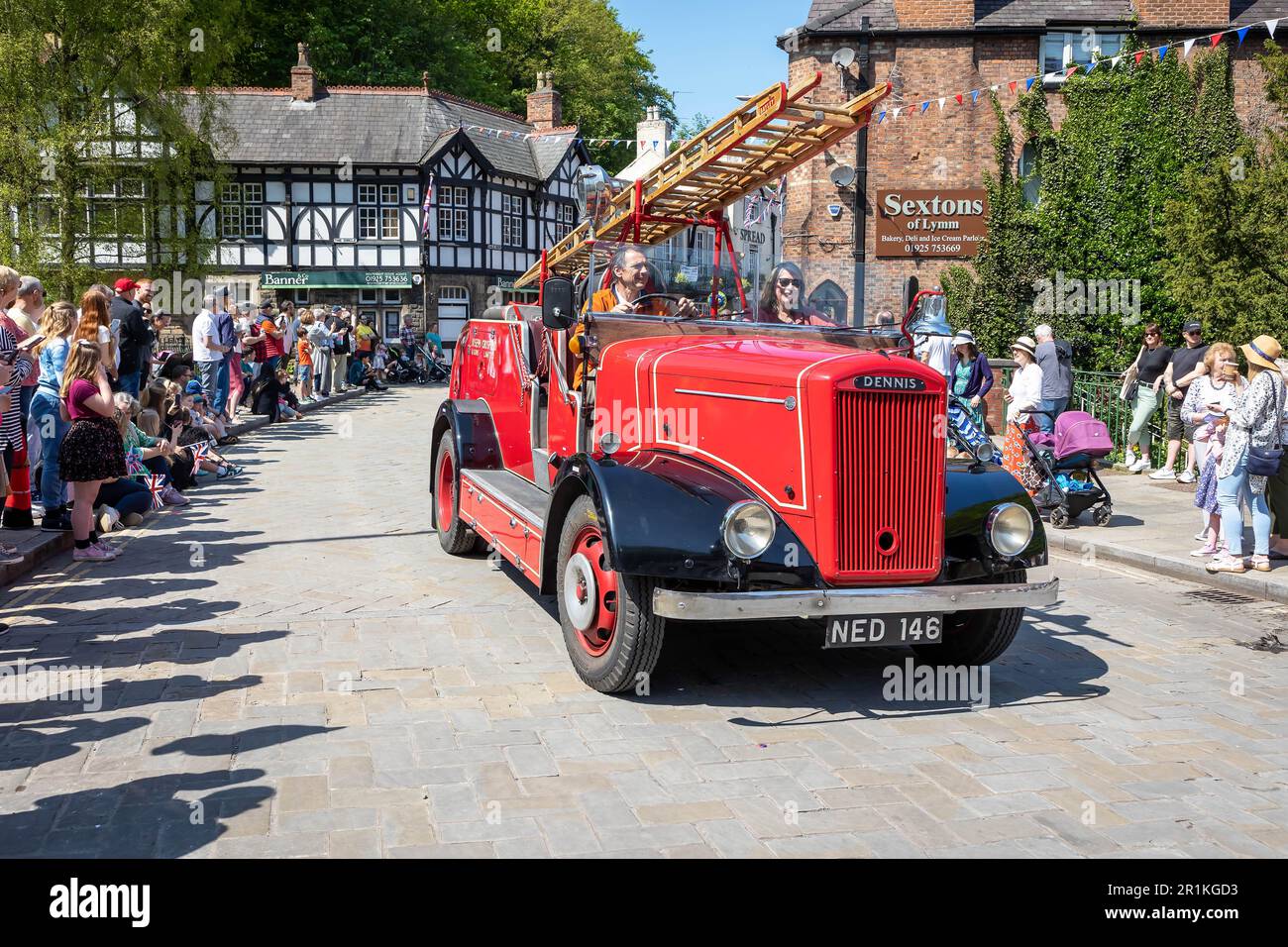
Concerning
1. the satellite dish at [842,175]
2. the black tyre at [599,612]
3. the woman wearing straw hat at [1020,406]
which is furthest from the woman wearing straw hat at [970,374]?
the satellite dish at [842,175]

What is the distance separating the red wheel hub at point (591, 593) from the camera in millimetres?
5949

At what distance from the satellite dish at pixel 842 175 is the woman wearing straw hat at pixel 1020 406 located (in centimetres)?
1408

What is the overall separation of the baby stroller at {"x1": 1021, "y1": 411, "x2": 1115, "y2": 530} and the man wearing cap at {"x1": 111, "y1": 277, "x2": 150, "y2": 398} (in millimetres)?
9429

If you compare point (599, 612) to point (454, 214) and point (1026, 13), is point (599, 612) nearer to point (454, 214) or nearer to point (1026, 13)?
point (1026, 13)

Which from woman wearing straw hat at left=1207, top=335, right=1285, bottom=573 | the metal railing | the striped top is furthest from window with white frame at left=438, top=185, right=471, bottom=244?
woman wearing straw hat at left=1207, top=335, right=1285, bottom=573

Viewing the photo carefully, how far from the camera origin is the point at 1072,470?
11797mm

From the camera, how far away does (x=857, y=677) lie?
21.0 feet

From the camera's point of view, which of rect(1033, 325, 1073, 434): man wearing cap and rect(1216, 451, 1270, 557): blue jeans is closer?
rect(1216, 451, 1270, 557): blue jeans

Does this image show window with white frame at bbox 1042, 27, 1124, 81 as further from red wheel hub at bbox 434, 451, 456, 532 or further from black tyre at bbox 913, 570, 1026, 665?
black tyre at bbox 913, 570, 1026, 665

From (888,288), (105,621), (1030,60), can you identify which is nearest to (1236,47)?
(1030,60)

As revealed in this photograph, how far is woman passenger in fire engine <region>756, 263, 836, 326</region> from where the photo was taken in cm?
734

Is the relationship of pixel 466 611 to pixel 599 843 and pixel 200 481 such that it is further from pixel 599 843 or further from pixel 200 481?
→ pixel 200 481

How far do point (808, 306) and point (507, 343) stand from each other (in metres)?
2.45

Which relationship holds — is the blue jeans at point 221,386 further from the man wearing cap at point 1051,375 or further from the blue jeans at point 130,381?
the man wearing cap at point 1051,375
